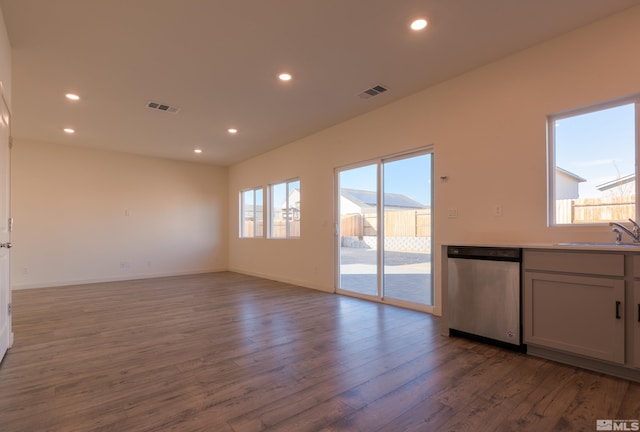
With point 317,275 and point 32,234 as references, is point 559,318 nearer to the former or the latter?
point 317,275

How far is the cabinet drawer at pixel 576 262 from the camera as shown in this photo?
2270mm

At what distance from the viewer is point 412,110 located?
4227 mm

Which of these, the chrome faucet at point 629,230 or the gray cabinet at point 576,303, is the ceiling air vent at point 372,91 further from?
the chrome faucet at point 629,230

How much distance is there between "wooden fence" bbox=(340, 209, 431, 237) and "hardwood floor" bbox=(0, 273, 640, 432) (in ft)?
3.62

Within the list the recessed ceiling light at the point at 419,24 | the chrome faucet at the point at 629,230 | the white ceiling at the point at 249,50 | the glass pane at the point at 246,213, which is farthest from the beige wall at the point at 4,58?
the glass pane at the point at 246,213

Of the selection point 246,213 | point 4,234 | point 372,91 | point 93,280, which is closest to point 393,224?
point 372,91

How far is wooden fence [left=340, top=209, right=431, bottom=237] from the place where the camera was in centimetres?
422

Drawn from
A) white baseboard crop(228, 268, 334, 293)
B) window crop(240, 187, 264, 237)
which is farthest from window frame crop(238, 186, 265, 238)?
white baseboard crop(228, 268, 334, 293)

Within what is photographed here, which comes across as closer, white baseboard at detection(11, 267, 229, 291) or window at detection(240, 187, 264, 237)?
white baseboard at detection(11, 267, 229, 291)

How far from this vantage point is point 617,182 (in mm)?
2738

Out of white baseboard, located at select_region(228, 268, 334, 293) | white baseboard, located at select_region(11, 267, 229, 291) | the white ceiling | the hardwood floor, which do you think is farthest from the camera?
white baseboard, located at select_region(11, 267, 229, 291)

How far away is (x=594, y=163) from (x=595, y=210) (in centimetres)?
43

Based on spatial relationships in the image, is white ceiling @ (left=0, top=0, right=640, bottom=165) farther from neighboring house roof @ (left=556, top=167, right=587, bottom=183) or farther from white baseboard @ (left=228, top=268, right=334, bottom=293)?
white baseboard @ (left=228, top=268, right=334, bottom=293)

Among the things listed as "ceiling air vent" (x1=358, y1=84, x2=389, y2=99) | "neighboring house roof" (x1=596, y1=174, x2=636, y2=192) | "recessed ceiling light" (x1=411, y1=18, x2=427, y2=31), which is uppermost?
"recessed ceiling light" (x1=411, y1=18, x2=427, y2=31)
